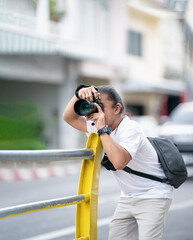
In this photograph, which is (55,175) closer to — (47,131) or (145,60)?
(47,131)

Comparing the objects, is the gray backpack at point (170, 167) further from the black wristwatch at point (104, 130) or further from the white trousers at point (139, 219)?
the black wristwatch at point (104, 130)

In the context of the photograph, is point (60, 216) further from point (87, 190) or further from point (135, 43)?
point (135, 43)

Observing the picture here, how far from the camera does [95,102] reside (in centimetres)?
280

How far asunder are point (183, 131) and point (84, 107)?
9.09 metres

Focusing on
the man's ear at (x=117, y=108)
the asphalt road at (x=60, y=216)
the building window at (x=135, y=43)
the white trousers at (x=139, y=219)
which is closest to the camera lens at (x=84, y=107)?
the man's ear at (x=117, y=108)

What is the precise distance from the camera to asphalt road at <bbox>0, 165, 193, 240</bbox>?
5.70 metres

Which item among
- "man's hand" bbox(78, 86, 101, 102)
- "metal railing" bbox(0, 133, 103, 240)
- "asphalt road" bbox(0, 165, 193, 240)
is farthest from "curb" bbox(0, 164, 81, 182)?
"man's hand" bbox(78, 86, 101, 102)

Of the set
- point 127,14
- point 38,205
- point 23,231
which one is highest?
point 127,14

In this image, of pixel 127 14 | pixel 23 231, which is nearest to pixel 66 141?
pixel 127 14

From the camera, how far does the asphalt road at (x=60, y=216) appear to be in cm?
570

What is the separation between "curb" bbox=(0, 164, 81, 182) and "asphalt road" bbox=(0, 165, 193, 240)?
1290 millimetres

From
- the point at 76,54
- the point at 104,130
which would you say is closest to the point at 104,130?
the point at 104,130

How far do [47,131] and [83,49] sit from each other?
12.0ft

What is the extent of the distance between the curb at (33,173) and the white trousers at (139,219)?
8.65 m
